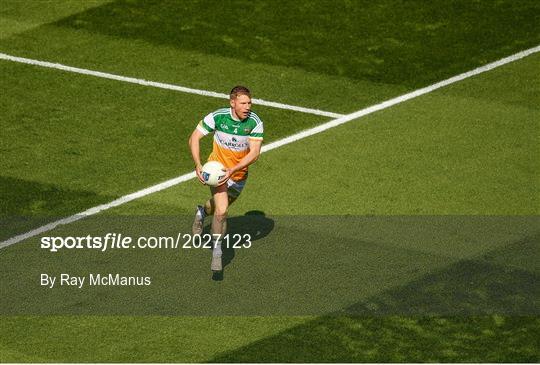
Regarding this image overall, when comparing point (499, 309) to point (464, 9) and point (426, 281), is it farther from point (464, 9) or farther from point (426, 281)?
point (464, 9)

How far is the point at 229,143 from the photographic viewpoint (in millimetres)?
15906

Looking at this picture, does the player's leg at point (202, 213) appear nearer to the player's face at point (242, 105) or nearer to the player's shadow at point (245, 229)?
the player's shadow at point (245, 229)

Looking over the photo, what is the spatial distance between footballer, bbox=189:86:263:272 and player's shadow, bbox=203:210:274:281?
2.19 feet

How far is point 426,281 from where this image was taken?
A: 15.9m

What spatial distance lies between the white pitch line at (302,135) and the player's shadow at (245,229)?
1.23 m

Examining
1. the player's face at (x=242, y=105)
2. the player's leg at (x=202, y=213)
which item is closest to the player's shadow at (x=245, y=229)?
the player's leg at (x=202, y=213)

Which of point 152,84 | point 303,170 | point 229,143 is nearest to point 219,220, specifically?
point 229,143

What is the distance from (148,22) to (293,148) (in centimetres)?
529

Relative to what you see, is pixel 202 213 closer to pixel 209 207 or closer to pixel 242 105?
pixel 209 207

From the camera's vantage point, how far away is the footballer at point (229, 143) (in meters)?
15.6

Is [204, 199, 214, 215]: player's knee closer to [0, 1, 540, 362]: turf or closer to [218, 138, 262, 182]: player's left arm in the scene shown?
[0, 1, 540, 362]: turf

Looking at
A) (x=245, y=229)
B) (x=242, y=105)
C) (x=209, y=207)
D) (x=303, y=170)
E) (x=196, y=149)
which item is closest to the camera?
(x=242, y=105)

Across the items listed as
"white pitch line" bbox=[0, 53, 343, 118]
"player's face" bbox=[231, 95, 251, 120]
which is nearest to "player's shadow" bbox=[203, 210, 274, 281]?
"player's face" bbox=[231, 95, 251, 120]

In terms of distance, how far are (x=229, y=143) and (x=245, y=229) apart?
5.21 feet
